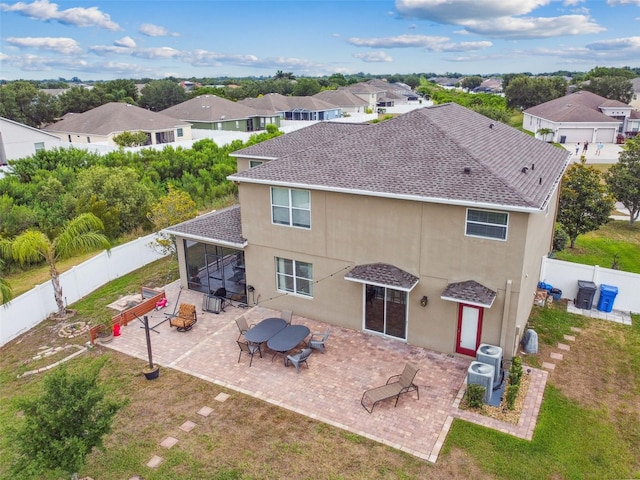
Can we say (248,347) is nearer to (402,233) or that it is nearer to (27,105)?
(402,233)

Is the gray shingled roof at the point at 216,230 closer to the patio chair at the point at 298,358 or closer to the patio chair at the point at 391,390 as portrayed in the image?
the patio chair at the point at 298,358

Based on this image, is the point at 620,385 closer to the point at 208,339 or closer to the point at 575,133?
the point at 208,339

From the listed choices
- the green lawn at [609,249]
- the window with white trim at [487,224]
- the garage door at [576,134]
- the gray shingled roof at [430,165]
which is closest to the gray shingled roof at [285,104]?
the garage door at [576,134]

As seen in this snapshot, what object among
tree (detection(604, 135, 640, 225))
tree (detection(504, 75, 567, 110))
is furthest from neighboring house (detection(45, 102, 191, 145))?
tree (detection(504, 75, 567, 110))

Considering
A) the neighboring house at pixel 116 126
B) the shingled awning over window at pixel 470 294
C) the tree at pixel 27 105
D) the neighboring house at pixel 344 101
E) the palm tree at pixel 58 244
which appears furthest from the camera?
the neighboring house at pixel 344 101

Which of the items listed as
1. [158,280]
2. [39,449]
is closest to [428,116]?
[158,280]

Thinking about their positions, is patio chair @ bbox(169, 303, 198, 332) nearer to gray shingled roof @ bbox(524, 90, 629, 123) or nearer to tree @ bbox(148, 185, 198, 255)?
tree @ bbox(148, 185, 198, 255)
